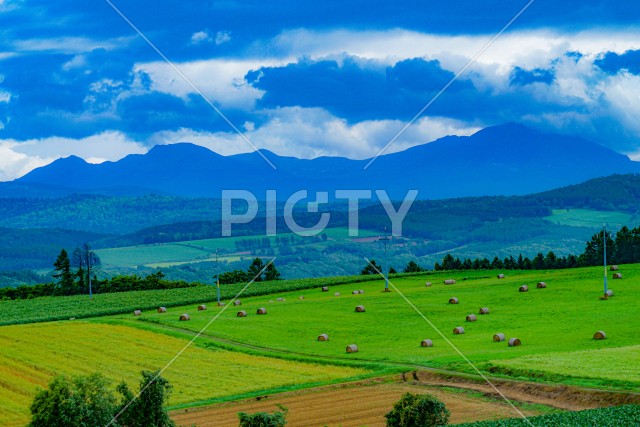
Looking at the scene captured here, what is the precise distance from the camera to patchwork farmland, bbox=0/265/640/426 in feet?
161

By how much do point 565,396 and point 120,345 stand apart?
37.5 metres

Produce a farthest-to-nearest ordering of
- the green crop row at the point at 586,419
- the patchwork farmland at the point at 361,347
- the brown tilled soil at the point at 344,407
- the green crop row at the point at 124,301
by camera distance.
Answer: the green crop row at the point at 124,301, the patchwork farmland at the point at 361,347, the brown tilled soil at the point at 344,407, the green crop row at the point at 586,419

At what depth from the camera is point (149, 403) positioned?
39.9m

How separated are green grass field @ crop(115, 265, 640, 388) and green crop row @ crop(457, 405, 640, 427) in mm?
5803

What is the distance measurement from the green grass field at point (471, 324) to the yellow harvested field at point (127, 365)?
15.7ft

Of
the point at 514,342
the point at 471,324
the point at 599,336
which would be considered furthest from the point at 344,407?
the point at 471,324

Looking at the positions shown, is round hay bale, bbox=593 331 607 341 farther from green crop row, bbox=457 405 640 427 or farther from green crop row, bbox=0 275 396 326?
green crop row, bbox=0 275 396 326

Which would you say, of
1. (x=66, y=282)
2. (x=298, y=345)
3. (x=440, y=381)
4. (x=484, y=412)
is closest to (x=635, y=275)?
(x=298, y=345)

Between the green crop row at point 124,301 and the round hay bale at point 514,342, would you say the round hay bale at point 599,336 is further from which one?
the green crop row at point 124,301

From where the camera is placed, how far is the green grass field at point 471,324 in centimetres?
5659

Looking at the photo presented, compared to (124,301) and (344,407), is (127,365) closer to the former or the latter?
(344,407)

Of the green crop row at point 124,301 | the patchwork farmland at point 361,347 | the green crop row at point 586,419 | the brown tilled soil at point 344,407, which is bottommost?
the brown tilled soil at point 344,407

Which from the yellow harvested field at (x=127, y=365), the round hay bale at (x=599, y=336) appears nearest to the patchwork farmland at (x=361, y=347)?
the yellow harvested field at (x=127, y=365)

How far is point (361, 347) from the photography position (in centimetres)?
6738
